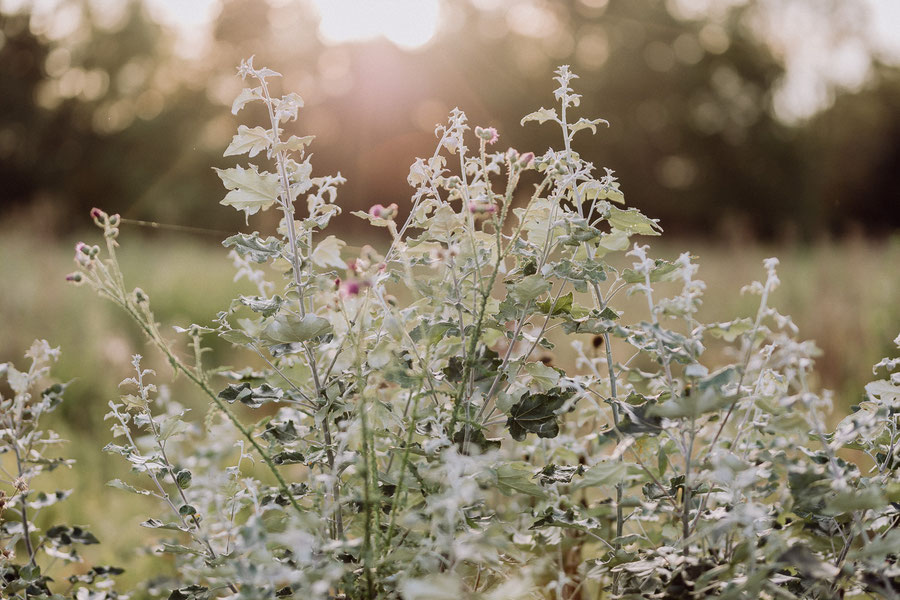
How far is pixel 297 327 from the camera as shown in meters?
1.25

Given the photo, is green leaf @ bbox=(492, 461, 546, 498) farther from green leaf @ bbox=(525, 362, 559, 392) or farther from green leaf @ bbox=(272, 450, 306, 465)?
green leaf @ bbox=(272, 450, 306, 465)

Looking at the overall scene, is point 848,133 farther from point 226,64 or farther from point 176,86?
point 176,86

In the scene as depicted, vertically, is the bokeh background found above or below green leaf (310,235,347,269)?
above

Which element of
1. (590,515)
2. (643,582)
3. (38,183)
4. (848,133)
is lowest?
(643,582)

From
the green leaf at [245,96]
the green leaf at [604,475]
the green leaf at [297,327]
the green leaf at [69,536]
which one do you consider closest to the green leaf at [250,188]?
the green leaf at [245,96]

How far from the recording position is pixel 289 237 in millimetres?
1398

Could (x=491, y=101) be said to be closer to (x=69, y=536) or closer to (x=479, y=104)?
(x=479, y=104)

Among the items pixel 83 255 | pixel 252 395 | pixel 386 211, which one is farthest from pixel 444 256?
pixel 83 255

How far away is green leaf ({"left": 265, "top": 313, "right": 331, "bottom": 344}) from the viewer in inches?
48.7

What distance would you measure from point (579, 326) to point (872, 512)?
0.63 m

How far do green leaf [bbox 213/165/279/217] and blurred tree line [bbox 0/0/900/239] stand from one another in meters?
15.7

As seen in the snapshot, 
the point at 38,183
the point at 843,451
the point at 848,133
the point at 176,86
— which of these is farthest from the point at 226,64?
the point at 843,451

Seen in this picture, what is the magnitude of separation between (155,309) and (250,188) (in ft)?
16.6

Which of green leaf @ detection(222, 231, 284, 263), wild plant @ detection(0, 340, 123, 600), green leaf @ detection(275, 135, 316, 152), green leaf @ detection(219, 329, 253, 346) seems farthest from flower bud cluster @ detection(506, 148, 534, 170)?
wild plant @ detection(0, 340, 123, 600)
